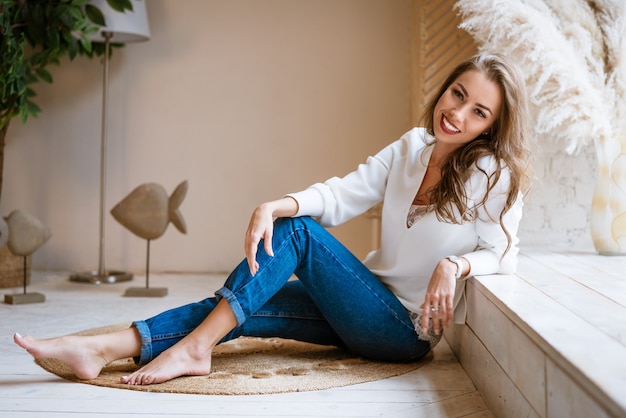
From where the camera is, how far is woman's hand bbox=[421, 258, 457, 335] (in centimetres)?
175

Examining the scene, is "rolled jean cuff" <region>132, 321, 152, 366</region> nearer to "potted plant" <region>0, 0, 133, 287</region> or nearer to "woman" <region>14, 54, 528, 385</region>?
"woman" <region>14, 54, 528, 385</region>

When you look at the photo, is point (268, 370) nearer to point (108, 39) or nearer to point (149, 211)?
point (149, 211)

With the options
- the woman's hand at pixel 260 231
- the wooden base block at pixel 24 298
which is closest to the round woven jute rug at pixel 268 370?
the woman's hand at pixel 260 231

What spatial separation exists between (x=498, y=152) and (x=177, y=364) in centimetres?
93

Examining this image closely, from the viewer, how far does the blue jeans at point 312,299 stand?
1816mm

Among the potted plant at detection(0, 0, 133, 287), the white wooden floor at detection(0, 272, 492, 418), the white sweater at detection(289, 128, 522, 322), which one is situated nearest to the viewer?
the white wooden floor at detection(0, 272, 492, 418)

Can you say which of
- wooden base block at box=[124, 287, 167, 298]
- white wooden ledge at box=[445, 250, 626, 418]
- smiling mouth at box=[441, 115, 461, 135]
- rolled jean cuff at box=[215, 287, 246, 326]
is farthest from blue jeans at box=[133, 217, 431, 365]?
wooden base block at box=[124, 287, 167, 298]

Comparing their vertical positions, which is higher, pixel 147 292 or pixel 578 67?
pixel 578 67

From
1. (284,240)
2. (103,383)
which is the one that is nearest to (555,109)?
(284,240)

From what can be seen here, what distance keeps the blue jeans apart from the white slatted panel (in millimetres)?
1600

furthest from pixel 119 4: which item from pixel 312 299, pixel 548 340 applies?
pixel 548 340

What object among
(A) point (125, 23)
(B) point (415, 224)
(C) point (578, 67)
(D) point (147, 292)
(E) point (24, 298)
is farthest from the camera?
(A) point (125, 23)

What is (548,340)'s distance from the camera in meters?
1.23

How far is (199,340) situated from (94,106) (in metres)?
A: 2.46
